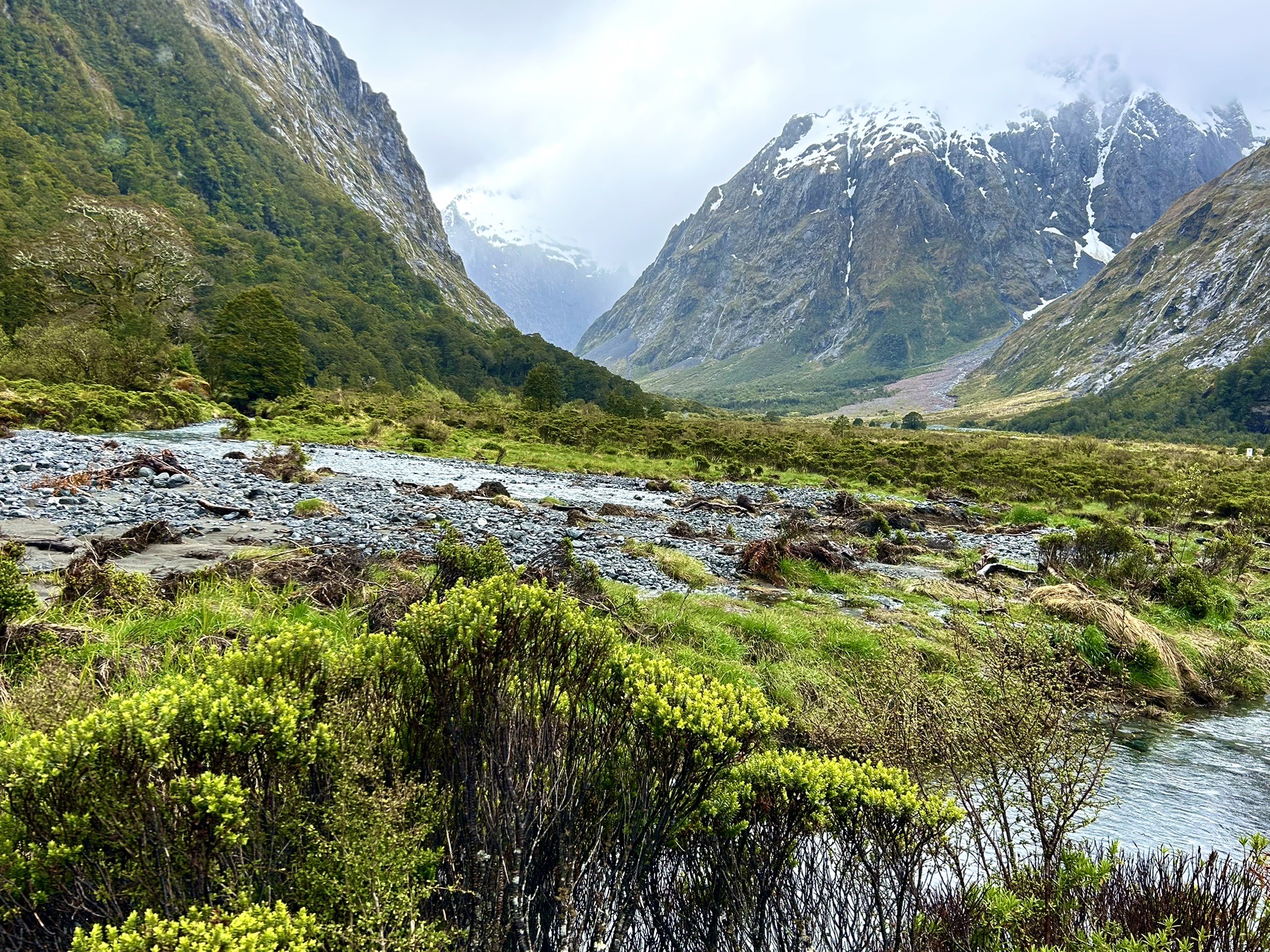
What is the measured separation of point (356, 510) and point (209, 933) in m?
13.8

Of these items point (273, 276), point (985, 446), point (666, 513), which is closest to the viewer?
point (666, 513)

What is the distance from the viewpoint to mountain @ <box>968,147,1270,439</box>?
97.4 m

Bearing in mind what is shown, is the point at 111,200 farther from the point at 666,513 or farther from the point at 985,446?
the point at 985,446

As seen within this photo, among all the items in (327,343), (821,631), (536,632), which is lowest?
(821,631)

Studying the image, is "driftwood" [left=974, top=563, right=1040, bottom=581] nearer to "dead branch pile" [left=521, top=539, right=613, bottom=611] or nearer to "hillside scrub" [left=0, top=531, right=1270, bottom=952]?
"dead branch pile" [left=521, top=539, right=613, bottom=611]

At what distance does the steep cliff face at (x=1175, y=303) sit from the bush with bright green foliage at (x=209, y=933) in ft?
535

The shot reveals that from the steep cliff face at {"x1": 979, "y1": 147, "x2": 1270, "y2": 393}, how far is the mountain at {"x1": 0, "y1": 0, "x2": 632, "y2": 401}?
5029 inches

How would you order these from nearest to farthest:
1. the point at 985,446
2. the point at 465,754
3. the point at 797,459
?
the point at 465,754
the point at 797,459
the point at 985,446

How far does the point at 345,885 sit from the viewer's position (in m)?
2.41

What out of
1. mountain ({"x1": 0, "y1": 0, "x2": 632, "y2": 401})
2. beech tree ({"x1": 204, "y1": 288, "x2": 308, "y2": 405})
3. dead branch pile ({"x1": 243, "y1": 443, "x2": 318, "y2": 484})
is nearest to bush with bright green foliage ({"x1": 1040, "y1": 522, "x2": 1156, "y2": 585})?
dead branch pile ({"x1": 243, "y1": 443, "x2": 318, "y2": 484})

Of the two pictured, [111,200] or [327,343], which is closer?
[111,200]

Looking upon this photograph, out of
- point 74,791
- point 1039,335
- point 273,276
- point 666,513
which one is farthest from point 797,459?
point 1039,335

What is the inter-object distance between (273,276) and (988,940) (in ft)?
320

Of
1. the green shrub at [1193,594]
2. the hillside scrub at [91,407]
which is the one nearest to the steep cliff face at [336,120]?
the hillside scrub at [91,407]
